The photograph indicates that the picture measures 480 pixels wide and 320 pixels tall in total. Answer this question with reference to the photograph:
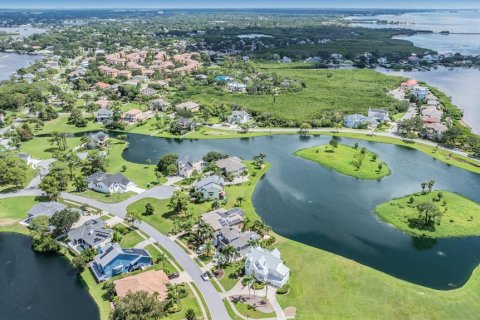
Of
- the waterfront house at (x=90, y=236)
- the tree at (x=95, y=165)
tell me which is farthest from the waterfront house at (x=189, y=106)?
the waterfront house at (x=90, y=236)

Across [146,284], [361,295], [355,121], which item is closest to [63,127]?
[146,284]

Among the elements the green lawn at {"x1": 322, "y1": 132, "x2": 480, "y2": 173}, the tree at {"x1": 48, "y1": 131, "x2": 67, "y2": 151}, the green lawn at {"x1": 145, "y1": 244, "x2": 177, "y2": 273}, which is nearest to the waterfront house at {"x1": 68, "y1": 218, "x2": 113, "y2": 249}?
the green lawn at {"x1": 145, "y1": 244, "x2": 177, "y2": 273}

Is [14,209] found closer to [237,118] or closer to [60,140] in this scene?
[60,140]

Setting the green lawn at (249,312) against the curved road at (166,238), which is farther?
the curved road at (166,238)

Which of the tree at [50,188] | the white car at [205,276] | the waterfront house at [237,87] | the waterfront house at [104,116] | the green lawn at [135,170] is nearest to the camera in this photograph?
the white car at [205,276]

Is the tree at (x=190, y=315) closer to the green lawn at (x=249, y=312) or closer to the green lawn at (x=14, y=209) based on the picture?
the green lawn at (x=249, y=312)

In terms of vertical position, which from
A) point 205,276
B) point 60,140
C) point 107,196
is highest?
point 205,276

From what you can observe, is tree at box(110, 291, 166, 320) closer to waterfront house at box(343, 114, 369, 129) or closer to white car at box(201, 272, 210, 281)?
white car at box(201, 272, 210, 281)
